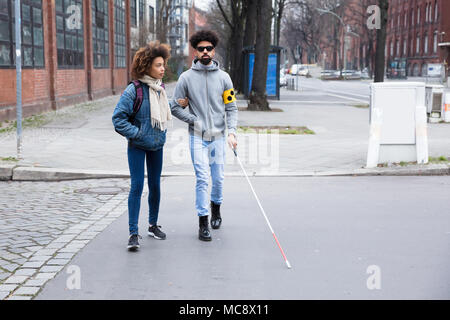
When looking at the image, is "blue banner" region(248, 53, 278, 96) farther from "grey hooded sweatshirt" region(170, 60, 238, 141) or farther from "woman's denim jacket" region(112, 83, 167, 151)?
"woman's denim jacket" region(112, 83, 167, 151)

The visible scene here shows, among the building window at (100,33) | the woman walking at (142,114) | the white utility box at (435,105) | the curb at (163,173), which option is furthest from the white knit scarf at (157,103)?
the building window at (100,33)

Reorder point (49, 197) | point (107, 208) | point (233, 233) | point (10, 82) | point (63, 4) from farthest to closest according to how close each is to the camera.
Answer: point (63, 4), point (10, 82), point (49, 197), point (107, 208), point (233, 233)

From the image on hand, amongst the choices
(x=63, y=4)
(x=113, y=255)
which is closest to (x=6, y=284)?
(x=113, y=255)

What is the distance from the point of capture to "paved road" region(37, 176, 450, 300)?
13.7 feet

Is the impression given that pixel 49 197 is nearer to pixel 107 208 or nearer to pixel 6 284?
pixel 107 208

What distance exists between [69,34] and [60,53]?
1.70m

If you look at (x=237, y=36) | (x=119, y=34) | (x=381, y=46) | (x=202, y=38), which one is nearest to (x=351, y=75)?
(x=237, y=36)

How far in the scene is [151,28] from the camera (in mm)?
43250

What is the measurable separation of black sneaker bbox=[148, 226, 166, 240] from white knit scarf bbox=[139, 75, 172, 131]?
980mm

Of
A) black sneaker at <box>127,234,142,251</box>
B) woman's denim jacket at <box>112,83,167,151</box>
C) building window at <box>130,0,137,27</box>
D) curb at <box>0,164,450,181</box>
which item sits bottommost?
curb at <box>0,164,450,181</box>

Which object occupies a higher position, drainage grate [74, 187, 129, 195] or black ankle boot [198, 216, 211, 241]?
black ankle boot [198, 216, 211, 241]

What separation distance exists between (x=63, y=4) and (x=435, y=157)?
667 inches

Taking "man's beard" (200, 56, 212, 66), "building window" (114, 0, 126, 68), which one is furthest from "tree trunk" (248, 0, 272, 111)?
"man's beard" (200, 56, 212, 66)

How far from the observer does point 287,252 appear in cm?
514
